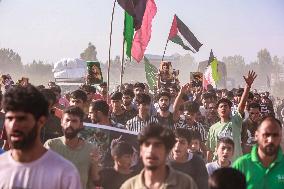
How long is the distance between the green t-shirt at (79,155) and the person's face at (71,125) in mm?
102

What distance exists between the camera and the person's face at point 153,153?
11.5 ft

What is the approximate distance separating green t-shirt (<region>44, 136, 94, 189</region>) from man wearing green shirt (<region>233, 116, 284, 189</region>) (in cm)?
139

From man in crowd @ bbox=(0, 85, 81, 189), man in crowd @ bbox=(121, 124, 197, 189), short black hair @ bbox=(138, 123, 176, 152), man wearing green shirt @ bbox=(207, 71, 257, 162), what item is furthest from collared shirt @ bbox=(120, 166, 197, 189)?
man wearing green shirt @ bbox=(207, 71, 257, 162)

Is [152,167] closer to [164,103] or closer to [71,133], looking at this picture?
[71,133]

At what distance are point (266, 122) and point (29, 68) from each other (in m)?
89.3

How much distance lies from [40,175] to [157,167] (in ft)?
2.82

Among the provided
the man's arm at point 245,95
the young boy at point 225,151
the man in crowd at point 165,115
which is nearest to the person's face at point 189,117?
the man in crowd at point 165,115

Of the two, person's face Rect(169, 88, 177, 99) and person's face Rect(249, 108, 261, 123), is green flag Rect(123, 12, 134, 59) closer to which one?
person's face Rect(169, 88, 177, 99)

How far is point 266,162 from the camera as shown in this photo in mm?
4082

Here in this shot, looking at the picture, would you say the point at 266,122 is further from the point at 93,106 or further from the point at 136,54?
the point at 136,54

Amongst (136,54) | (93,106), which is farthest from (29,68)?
(93,106)

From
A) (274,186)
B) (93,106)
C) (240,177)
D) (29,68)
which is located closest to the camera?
(240,177)

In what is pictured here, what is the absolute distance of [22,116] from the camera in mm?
2986

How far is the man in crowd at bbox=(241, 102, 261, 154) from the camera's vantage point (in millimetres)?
6871
